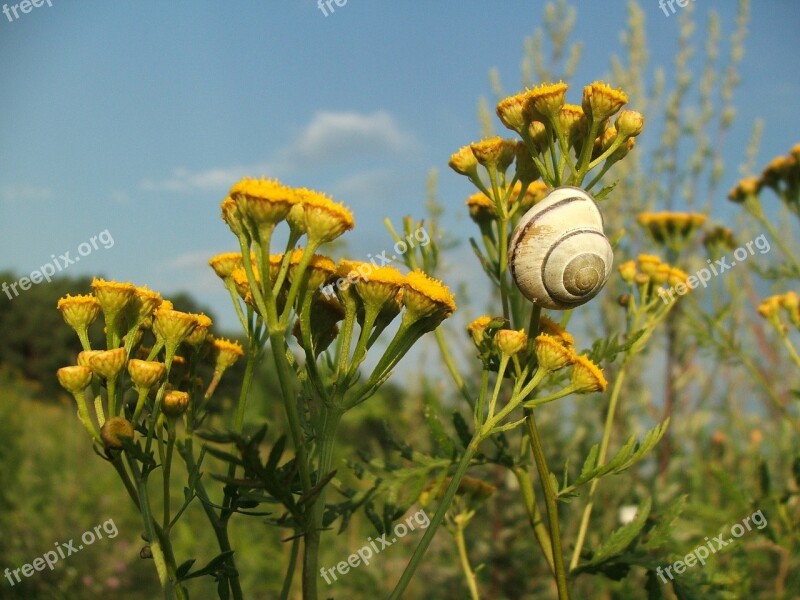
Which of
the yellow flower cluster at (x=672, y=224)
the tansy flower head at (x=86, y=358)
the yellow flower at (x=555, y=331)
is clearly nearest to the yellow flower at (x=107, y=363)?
the tansy flower head at (x=86, y=358)

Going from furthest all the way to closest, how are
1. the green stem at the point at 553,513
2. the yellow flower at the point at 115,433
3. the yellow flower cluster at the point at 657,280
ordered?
the yellow flower cluster at the point at 657,280, the green stem at the point at 553,513, the yellow flower at the point at 115,433

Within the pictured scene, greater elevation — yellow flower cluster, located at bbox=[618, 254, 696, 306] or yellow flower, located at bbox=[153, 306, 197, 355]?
yellow flower, located at bbox=[153, 306, 197, 355]

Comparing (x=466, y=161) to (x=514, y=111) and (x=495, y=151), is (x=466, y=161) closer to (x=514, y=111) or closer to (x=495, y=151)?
(x=495, y=151)

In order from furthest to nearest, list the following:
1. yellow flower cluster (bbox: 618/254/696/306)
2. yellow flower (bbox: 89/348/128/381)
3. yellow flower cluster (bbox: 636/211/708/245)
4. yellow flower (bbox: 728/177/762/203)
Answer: yellow flower (bbox: 728/177/762/203)
yellow flower cluster (bbox: 636/211/708/245)
yellow flower cluster (bbox: 618/254/696/306)
yellow flower (bbox: 89/348/128/381)

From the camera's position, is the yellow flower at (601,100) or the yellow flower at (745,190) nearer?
the yellow flower at (601,100)

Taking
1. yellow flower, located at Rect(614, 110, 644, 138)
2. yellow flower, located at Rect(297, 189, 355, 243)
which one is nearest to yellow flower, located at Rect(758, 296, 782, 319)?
yellow flower, located at Rect(614, 110, 644, 138)

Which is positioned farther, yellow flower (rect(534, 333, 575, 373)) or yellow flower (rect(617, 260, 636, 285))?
yellow flower (rect(617, 260, 636, 285))

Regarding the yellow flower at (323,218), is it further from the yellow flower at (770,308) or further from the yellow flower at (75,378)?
the yellow flower at (770,308)

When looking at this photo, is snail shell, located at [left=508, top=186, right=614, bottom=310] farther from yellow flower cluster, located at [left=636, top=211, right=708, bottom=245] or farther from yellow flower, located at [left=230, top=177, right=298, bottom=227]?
yellow flower cluster, located at [left=636, top=211, right=708, bottom=245]
